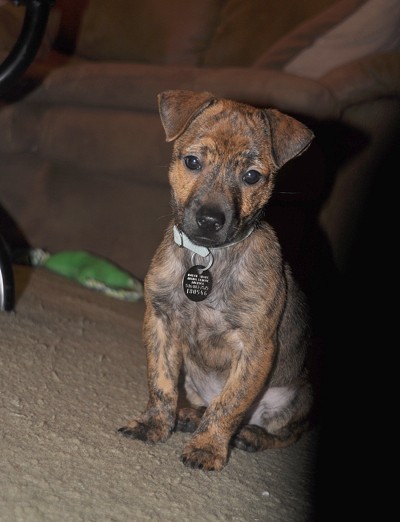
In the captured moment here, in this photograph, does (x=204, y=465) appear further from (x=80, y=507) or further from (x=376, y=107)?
(x=376, y=107)

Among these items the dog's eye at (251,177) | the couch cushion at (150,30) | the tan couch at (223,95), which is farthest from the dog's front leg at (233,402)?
the couch cushion at (150,30)

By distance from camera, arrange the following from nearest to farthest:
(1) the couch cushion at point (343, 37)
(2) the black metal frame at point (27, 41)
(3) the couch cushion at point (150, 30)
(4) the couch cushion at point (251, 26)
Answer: (2) the black metal frame at point (27, 41) < (1) the couch cushion at point (343, 37) < (4) the couch cushion at point (251, 26) < (3) the couch cushion at point (150, 30)

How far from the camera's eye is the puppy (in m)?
2.34

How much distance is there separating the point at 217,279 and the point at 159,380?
375 millimetres

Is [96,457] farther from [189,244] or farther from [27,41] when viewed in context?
[27,41]

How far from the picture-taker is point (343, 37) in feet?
12.6

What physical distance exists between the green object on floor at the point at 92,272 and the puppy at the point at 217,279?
1.44 metres

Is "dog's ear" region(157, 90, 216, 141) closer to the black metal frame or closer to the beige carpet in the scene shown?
the black metal frame

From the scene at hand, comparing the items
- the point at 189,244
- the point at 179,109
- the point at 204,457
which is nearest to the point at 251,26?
the point at 179,109

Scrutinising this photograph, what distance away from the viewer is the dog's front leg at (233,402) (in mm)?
2307

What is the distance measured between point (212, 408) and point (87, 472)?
0.48 m

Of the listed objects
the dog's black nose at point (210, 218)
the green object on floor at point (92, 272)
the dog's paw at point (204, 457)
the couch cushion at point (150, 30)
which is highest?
the dog's black nose at point (210, 218)

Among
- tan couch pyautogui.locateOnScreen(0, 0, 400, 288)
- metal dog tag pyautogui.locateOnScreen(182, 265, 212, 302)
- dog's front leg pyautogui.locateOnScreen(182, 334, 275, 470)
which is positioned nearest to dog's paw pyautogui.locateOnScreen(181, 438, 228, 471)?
dog's front leg pyautogui.locateOnScreen(182, 334, 275, 470)

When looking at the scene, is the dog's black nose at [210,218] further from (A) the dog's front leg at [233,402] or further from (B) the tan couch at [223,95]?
(B) the tan couch at [223,95]
